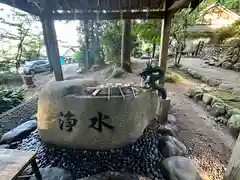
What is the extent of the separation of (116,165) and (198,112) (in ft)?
9.97

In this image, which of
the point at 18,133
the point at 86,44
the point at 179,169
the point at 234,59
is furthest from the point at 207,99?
the point at 86,44

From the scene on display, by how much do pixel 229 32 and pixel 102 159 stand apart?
12.0 metres

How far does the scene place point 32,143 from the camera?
297 cm

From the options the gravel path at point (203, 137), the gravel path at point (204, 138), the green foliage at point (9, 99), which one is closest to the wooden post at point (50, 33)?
the gravel path at point (203, 137)

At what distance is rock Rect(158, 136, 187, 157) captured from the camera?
2651mm

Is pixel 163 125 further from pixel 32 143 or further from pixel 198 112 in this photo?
pixel 32 143

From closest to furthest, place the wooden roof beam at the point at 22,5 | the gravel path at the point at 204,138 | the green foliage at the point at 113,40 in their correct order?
the gravel path at the point at 204,138 < the wooden roof beam at the point at 22,5 < the green foliage at the point at 113,40

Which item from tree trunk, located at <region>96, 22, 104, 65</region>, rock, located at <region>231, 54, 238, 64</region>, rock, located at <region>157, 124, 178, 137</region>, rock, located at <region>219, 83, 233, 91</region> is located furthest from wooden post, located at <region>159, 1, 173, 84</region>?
rock, located at <region>231, 54, 238, 64</region>

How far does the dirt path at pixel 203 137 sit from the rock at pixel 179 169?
357 mm

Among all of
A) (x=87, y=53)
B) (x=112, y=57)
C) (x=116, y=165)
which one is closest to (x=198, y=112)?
(x=116, y=165)

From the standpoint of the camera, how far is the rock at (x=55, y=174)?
7.01 feet

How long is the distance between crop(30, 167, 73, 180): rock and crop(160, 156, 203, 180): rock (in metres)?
1.40

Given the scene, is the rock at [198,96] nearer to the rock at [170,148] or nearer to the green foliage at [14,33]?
the rock at [170,148]

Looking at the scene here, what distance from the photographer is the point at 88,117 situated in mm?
2455
